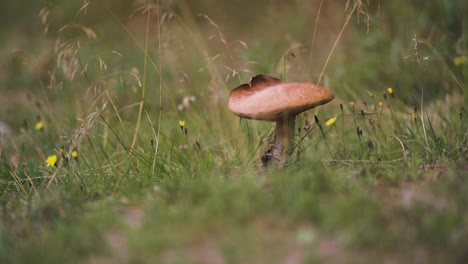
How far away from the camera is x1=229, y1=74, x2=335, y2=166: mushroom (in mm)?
2582

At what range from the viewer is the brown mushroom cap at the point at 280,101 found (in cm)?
258

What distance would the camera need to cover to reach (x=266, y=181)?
2.47m

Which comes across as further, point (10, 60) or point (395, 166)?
point (10, 60)

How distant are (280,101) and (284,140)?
15.8 inches

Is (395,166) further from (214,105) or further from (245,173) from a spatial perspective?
(214,105)

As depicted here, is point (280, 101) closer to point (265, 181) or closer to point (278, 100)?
point (278, 100)

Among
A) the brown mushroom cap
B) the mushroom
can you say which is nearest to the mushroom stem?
the mushroom

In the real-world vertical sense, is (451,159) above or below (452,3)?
below

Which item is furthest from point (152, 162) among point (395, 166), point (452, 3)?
point (452, 3)

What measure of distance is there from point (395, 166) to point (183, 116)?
1835 millimetres

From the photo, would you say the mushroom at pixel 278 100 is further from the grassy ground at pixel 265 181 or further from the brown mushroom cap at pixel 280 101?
the grassy ground at pixel 265 181

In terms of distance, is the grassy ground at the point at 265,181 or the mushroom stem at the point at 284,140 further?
the mushroom stem at the point at 284,140

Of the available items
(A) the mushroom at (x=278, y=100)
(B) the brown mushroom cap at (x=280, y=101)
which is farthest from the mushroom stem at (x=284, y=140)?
(B) the brown mushroom cap at (x=280, y=101)

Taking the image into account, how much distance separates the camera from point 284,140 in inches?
115
